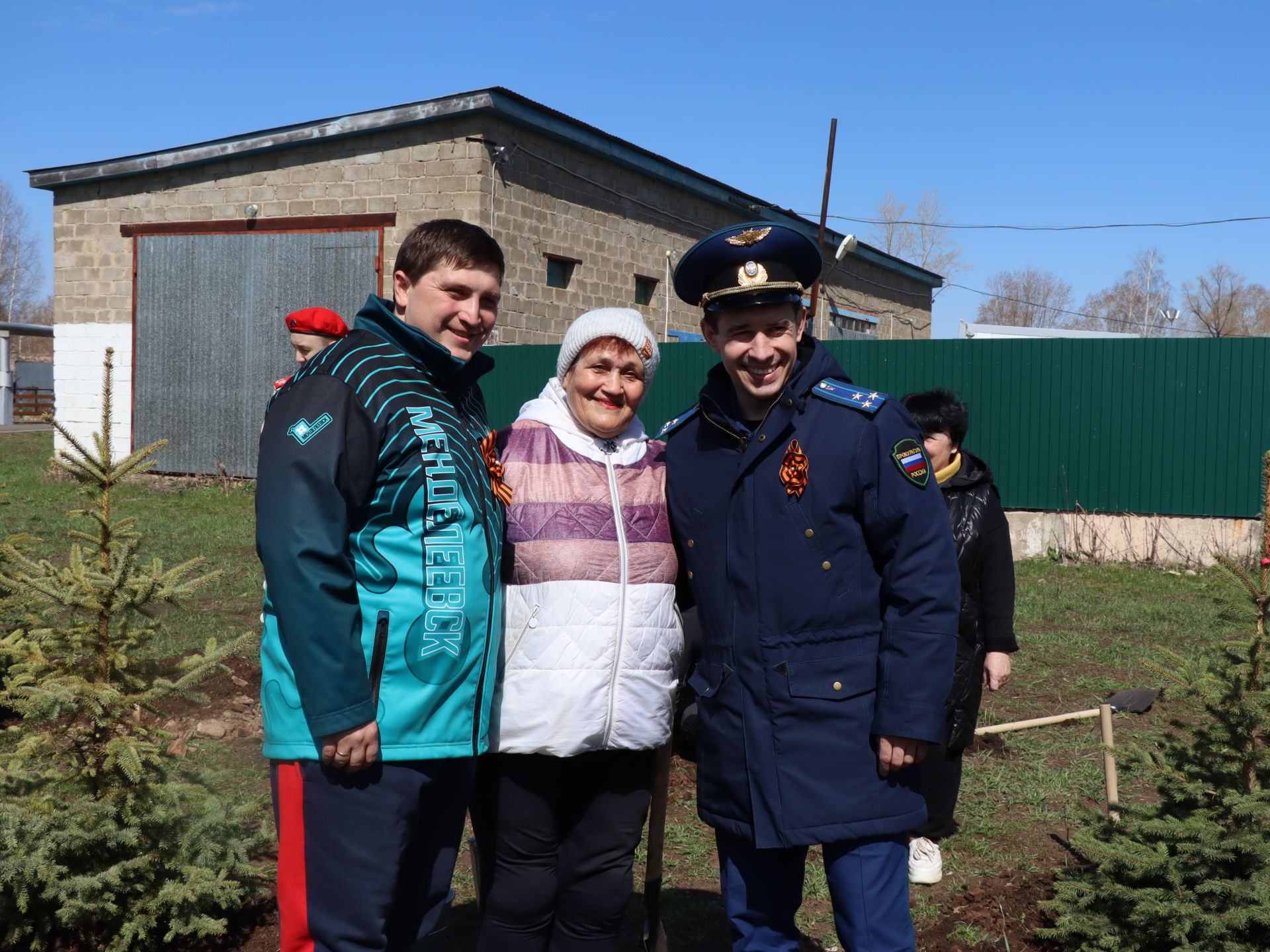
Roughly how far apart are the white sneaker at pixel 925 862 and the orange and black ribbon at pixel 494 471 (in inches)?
88.7

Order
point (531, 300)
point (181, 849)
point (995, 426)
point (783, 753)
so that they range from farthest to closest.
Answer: point (531, 300)
point (995, 426)
point (181, 849)
point (783, 753)

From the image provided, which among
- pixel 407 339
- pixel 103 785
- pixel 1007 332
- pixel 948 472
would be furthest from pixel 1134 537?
pixel 1007 332

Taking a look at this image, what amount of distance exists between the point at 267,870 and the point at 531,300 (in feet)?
35.3

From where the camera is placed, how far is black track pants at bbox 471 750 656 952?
2580mm

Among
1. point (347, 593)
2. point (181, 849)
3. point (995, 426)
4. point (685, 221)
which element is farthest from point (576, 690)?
point (685, 221)

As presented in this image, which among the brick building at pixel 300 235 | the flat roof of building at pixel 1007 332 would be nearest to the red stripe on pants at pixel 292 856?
the brick building at pixel 300 235

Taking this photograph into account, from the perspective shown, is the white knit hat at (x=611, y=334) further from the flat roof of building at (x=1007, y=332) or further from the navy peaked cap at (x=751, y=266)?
the flat roof of building at (x=1007, y=332)

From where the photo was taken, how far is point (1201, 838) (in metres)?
2.80

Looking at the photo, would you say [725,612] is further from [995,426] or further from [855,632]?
[995,426]

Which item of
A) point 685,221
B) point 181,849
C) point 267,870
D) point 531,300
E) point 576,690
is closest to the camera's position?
point 576,690

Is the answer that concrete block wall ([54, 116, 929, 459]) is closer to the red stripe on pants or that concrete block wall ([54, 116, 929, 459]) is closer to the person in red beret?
the person in red beret

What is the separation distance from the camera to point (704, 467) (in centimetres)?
257

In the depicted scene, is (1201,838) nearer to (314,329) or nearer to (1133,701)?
(1133,701)

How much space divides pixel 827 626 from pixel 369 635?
1016 mm
